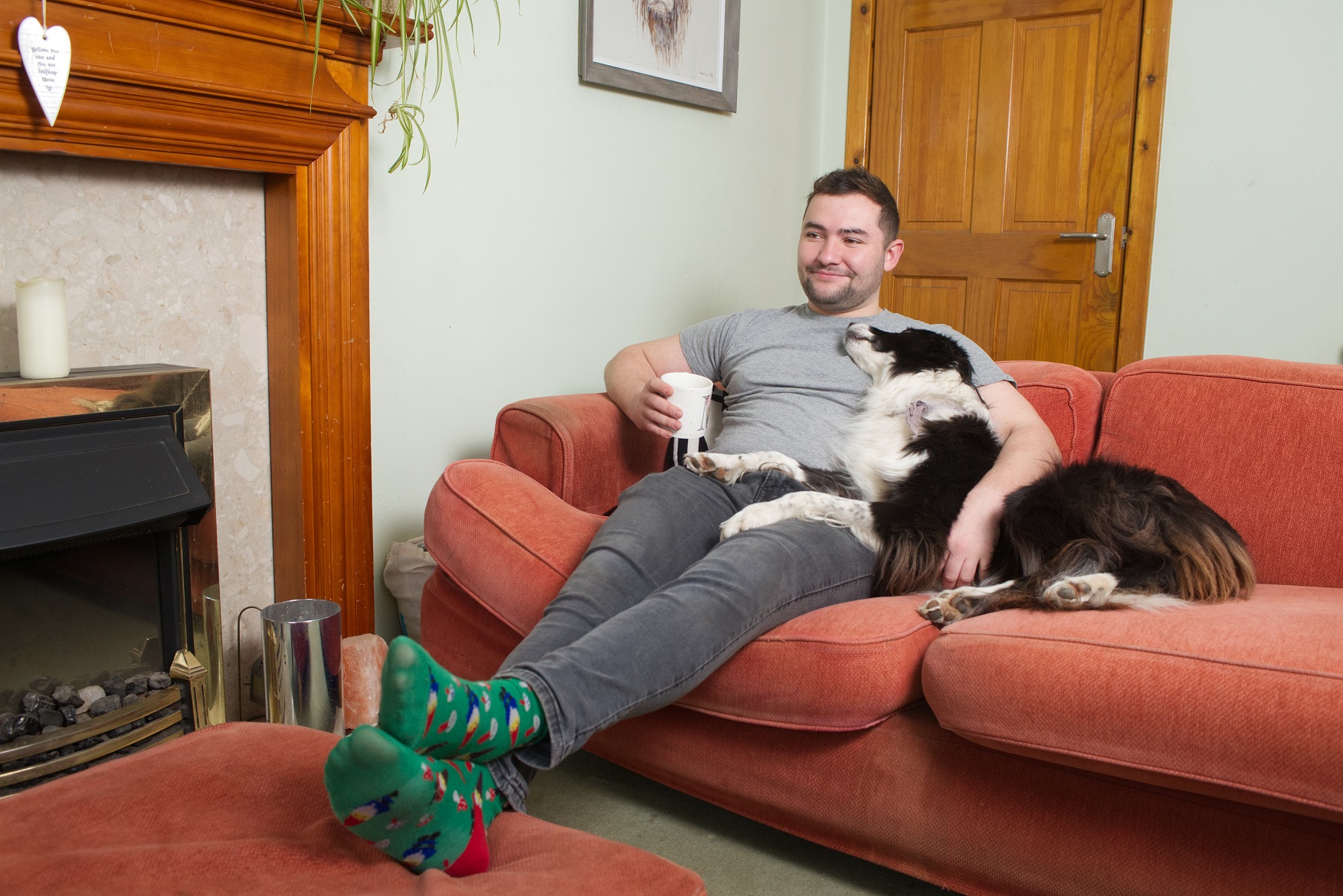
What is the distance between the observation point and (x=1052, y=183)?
3646 mm

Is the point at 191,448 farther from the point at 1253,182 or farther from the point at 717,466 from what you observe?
the point at 1253,182

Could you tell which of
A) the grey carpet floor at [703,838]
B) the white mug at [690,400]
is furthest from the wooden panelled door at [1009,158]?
the grey carpet floor at [703,838]

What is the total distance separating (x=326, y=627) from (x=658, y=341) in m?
1.05

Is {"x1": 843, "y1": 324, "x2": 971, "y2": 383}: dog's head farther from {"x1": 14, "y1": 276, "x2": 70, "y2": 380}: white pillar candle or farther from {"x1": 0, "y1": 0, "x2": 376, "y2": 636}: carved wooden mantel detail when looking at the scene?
{"x1": 14, "y1": 276, "x2": 70, "y2": 380}: white pillar candle

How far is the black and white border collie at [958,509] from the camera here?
63.9 inches

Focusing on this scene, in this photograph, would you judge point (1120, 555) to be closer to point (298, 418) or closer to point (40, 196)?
point (298, 418)

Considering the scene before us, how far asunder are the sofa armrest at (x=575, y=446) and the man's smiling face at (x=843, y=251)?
56cm

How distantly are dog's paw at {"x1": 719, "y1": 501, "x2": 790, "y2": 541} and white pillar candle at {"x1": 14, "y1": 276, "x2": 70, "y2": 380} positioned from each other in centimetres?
118

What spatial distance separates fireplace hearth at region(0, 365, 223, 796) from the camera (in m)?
1.57

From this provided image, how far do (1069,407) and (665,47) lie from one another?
1748 mm

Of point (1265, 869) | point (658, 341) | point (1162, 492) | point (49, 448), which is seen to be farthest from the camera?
point (658, 341)

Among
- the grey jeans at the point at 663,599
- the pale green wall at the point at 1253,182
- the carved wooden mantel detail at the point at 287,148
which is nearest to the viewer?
the grey jeans at the point at 663,599

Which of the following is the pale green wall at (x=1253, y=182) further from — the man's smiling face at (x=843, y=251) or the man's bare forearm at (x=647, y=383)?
the man's bare forearm at (x=647, y=383)

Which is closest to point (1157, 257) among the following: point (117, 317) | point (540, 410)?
point (540, 410)
